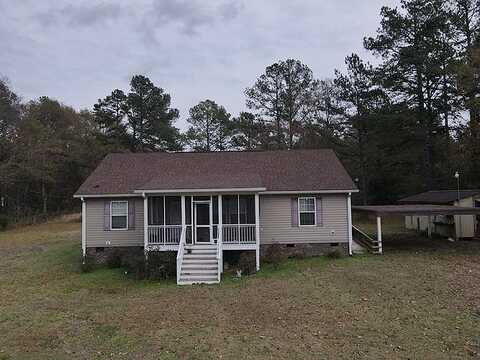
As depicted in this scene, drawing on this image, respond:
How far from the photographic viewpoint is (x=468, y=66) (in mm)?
21891

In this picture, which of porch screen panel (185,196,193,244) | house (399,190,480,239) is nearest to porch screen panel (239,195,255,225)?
porch screen panel (185,196,193,244)

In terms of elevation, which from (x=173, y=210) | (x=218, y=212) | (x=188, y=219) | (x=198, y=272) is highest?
(x=173, y=210)

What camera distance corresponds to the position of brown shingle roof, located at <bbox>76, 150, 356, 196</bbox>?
17.8 m

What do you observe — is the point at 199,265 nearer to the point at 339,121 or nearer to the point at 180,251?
the point at 180,251

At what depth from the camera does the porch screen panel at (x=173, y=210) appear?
17.9m

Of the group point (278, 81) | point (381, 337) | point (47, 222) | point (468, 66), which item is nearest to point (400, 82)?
point (468, 66)

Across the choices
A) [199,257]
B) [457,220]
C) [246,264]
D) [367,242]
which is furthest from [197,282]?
[457,220]

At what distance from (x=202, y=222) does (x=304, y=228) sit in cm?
460

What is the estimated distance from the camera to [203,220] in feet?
57.6

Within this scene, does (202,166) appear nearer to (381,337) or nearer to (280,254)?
(280,254)

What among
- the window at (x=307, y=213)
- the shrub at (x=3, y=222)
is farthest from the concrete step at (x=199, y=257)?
the shrub at (x=3, y=222)

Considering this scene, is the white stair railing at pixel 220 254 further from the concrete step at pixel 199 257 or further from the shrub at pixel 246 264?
the shrub at pixel 246 264

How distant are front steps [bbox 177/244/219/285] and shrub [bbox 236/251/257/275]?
1085 millimetres

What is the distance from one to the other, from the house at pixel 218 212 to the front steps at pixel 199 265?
2.8 inches
